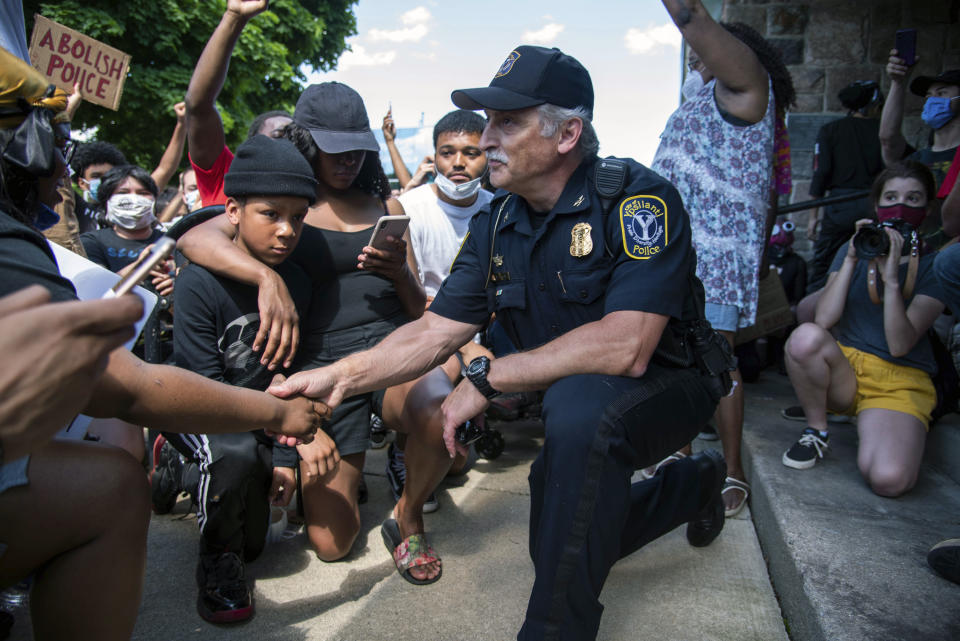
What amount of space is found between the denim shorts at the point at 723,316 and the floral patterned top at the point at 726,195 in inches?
0.9

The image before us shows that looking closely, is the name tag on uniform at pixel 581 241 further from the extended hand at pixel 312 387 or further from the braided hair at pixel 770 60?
the braided hair at pixel 770 60

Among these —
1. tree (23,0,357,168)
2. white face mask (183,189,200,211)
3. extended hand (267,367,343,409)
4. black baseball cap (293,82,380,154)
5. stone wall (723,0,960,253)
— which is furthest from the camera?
tree (23,0,357,168)

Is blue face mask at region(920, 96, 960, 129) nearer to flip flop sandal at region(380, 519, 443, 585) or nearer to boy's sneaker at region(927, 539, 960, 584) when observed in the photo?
boy's sneaker at region(927, 539, 960, 584)

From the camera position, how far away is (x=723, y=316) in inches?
119

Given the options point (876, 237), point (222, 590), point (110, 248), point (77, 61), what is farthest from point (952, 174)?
point (77, 61)

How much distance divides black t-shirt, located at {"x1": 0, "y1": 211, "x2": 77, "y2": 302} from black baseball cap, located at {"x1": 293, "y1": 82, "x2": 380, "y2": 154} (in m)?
1.62

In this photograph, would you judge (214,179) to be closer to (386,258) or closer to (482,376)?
(386,258)

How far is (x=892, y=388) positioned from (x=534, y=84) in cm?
214

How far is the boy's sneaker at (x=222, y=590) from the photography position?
85.3 inches

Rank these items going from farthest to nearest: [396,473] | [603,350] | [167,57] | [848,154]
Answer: [167,57] → [848,154] → [396,473] → [603,350]

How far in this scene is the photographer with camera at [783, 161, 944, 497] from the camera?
289 centimetres

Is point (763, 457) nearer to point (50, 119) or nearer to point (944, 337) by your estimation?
point (944, 337)

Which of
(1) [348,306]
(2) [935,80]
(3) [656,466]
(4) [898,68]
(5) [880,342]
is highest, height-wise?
(4) [898,68]

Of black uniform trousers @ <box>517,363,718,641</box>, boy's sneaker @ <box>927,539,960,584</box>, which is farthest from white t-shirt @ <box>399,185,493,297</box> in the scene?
boy's sneaker @ <box>927,539,960,584</box>
